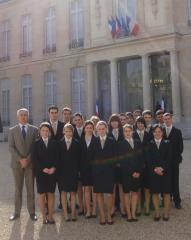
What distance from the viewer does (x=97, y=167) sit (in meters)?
6.19

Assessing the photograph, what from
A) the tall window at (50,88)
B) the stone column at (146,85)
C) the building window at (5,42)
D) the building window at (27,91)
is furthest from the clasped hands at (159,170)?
the building window at (5,42)

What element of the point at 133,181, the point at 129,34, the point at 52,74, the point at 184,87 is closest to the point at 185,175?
the point at 133,181

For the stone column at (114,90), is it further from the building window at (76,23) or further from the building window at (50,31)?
the building window at (50,31)

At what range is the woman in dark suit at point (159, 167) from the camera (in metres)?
6.22

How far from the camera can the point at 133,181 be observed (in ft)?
20.4

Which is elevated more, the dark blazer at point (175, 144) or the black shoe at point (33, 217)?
the dark blazer at point (175, 144)

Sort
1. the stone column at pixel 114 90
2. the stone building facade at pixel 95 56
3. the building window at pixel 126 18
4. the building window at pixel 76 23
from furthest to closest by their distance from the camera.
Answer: the building window at pixel 76 23 < the stone column at pixel 114 90 < the building window at pixel 126 18 < the stone building facade at pixel 95 56

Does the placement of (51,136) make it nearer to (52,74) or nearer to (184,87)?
(184,87)

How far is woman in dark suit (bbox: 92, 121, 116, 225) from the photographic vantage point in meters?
6.11

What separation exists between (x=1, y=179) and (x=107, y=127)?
17.0 feet

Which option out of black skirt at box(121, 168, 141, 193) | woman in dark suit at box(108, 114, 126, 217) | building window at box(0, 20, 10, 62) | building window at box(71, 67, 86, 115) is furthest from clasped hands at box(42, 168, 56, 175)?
building window at box(0, 20, 10, 62)

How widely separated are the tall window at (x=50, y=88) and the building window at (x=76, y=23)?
2.69m

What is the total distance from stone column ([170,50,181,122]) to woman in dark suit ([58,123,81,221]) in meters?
15.1

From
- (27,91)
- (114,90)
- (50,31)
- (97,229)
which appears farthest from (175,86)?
(97,229)
